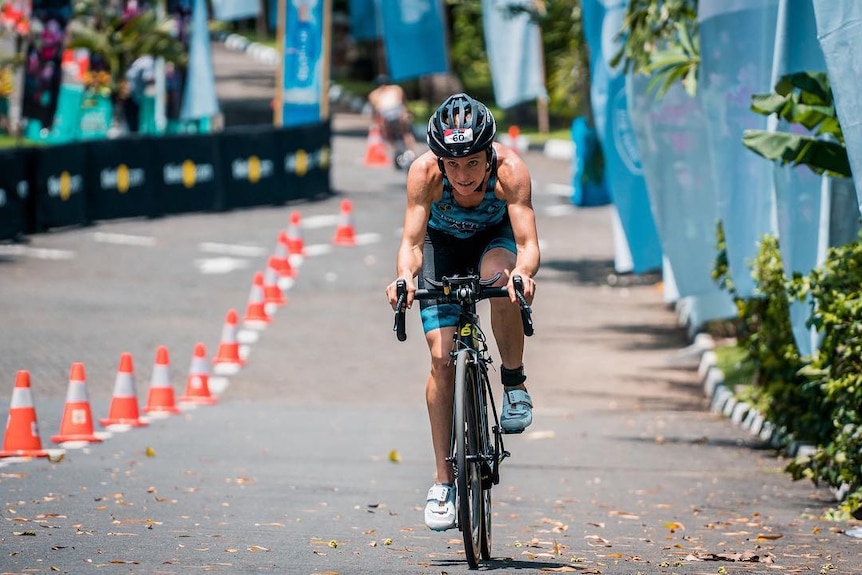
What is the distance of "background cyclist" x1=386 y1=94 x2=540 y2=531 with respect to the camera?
714 cm

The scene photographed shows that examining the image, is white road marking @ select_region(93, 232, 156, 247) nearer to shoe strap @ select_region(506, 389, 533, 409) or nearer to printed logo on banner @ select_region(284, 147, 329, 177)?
printed logo on banner @ select_region(284, 147, 329, 177)

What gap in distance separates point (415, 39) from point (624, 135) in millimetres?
13397

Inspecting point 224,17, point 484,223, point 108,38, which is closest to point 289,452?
point 484,223

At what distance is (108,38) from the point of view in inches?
1474

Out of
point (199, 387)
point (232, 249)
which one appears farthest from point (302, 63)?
point (199, 387)

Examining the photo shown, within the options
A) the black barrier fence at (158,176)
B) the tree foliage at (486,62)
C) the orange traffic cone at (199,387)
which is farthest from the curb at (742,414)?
the tree foliage at (486,62)

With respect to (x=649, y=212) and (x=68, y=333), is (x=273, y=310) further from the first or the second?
(x=649, y=212)

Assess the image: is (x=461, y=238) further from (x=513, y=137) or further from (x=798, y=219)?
Result: (x=513, y=137)

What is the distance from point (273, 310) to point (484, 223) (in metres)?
12.7

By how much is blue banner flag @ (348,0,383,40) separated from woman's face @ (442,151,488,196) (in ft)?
106

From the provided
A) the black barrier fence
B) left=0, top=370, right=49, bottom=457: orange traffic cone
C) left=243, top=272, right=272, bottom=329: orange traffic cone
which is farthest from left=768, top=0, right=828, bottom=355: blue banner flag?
the black barrier fence

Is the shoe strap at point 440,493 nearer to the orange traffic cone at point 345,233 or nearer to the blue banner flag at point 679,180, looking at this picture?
the blue banner flag at point 679,180

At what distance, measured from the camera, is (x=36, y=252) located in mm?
23922

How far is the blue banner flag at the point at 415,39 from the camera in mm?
28703
